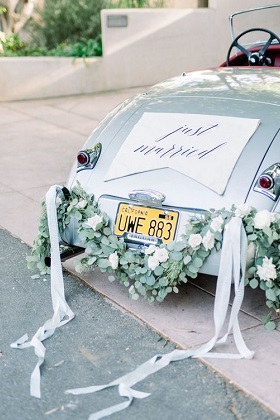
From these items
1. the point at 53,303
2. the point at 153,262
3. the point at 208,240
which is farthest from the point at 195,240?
the point at 53,303

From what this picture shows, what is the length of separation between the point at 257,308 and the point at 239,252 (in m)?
0.58

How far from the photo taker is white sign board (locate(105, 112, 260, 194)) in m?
3.89

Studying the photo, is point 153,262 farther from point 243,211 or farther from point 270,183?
point 270,183

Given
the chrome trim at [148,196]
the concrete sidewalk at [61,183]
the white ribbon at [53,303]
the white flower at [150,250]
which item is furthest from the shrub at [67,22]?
the white flower at [150,250]

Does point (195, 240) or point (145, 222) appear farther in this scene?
point (145, 222)

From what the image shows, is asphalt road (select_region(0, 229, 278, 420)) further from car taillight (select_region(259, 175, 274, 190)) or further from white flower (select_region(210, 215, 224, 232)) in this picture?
car taillight (select_region(259, 175, 274, 190))

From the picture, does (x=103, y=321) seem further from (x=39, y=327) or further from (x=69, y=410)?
(x=69, y=410)

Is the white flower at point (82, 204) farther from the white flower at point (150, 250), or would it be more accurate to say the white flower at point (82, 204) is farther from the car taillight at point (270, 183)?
the car taillight at point (270, 183)

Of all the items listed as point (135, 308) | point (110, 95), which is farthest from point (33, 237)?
point (110, 95)

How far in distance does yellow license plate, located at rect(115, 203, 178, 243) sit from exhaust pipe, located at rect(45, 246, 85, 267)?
49 centimetres

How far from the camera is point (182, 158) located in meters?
4.02

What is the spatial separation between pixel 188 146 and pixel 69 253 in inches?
40.2

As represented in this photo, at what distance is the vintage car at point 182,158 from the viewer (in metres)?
3.81

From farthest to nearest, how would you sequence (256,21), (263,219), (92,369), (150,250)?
(256,21), (150,250), (263,219), (92,369)
